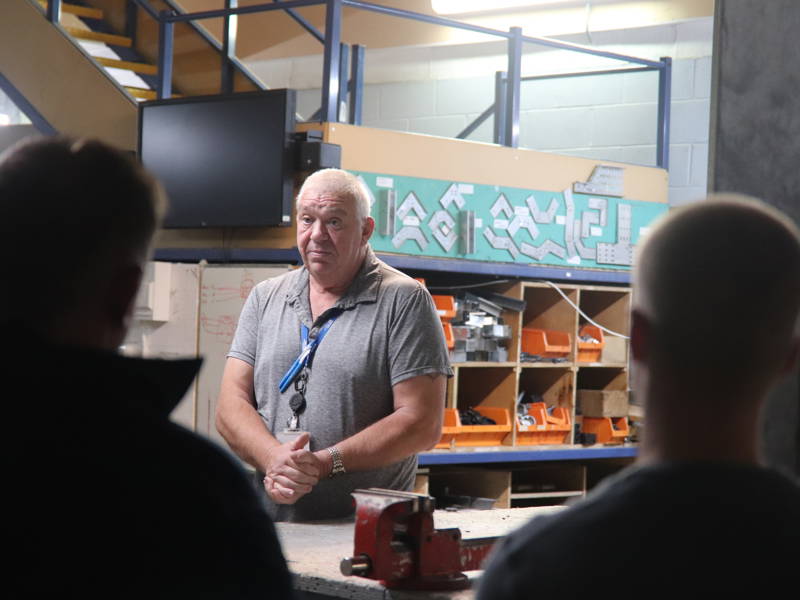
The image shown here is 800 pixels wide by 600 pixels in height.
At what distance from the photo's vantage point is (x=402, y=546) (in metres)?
2.36

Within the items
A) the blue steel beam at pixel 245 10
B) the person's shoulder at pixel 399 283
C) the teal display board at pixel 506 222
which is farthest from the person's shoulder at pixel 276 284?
the blue steel beam at pixel 245 10

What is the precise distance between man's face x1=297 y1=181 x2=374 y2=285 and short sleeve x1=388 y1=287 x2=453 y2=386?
0.80 feet

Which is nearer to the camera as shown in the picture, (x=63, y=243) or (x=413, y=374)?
(x=63, y=243)

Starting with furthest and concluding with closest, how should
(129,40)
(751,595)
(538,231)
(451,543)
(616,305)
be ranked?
(129,40) < (616,305) < (538,231) < (451,543) < (751,595)

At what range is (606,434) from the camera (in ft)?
20.3

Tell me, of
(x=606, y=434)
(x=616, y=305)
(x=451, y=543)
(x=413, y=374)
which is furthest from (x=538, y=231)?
(x=451, y=543)

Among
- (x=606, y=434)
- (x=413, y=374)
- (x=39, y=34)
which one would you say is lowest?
(x=606, y=434)

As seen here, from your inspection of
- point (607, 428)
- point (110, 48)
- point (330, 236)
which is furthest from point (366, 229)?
point (110, 48)

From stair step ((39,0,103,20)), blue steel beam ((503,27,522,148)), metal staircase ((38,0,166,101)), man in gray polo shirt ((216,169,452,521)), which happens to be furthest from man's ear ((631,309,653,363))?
stair step ((39,0,103,20))

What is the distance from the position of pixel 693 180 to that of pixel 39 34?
4148 mm

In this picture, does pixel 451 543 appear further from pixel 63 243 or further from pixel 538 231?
pixel 538 231

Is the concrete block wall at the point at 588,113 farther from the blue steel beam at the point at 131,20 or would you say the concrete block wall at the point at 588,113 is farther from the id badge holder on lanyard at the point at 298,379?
the id badge holder on lanyard at the point at 298,379

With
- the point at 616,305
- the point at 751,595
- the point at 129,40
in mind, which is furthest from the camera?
the point at 129,40

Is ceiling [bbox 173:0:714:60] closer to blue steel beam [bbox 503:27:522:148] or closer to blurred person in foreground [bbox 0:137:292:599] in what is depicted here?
blue steel beam [bbox 503:27:522:148]
